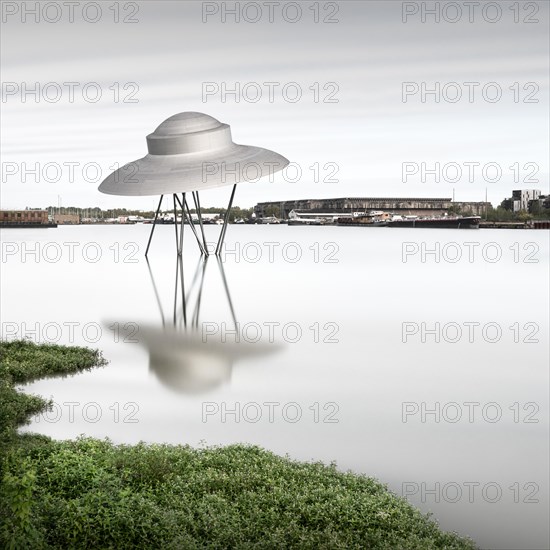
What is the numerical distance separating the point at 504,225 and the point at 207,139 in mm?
85536

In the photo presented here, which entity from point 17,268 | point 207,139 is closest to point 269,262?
point 207,139

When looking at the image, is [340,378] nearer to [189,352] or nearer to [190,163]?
[189,352]

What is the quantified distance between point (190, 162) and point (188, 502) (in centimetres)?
2397

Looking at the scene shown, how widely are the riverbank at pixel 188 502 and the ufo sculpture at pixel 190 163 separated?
841 inches

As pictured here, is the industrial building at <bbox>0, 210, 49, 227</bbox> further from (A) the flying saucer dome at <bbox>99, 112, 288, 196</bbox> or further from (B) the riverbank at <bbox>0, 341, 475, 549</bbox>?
(B) the riverbank at <bbox>0, 341, 475, 549</bbox>

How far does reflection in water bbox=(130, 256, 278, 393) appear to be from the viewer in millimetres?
10859

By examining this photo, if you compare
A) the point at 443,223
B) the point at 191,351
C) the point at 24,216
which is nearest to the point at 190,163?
the point at 191,351

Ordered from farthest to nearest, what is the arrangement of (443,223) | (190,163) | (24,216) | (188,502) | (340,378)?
(24,216) → (443,223) → (190,163) → (340,378) → (188,502)

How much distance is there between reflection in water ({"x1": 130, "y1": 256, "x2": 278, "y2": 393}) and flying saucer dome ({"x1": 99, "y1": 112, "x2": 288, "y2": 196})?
11166 millimetres

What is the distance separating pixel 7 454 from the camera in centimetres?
680

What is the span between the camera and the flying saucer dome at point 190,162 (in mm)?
28531

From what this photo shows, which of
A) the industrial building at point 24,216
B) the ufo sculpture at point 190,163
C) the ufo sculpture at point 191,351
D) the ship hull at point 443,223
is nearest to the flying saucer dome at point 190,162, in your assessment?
the ufo sculpture at point 190,163

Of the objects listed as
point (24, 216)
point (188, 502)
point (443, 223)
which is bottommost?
point (188, 502)

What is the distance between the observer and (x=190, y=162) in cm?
2931
